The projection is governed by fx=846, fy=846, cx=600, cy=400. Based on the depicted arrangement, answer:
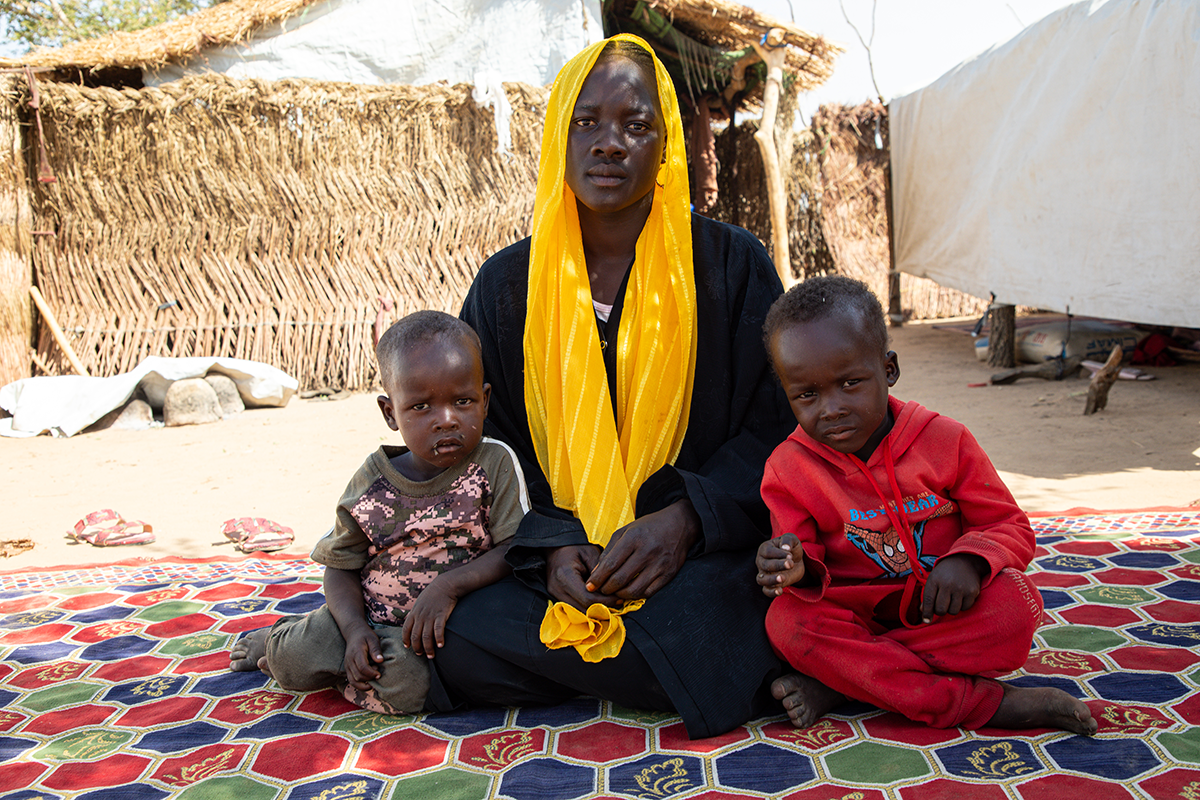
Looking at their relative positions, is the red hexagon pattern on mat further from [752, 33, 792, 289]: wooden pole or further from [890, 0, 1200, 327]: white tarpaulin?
[752, 33, 792, 289]: wooden pole

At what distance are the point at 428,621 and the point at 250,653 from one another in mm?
777

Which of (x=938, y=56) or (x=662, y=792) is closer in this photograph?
(x=662, y=792)

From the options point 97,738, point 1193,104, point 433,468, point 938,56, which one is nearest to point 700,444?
point 433,468

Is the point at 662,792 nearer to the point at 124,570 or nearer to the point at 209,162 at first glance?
the point at 124,570

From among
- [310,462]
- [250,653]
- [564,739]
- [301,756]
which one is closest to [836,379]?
[564,739]

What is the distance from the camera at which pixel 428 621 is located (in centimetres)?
210

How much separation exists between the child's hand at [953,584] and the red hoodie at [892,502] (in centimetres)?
12

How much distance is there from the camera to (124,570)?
3.59 m

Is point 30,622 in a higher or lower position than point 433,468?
lower

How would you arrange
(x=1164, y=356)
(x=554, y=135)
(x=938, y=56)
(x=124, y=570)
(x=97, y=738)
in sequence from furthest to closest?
(x=938, y=56)
(x=1164, y=356)
(x=124, y=570)
(x=554, y=135)
(x=97, y=738)

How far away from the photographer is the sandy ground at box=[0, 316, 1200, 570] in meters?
4.16

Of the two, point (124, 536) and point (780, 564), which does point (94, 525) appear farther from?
point (780, 564)

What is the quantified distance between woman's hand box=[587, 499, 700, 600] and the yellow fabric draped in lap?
0.42 ft

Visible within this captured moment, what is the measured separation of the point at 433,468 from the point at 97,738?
106cm
